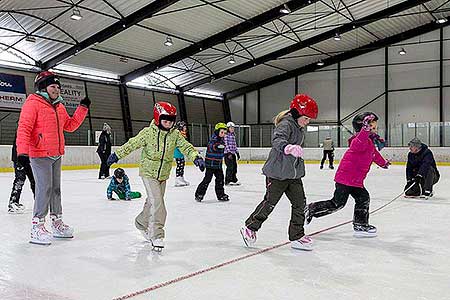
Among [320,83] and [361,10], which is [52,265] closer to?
[361,10]

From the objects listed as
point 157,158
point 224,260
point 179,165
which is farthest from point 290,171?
point 179,165

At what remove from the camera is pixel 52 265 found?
10.4 feet

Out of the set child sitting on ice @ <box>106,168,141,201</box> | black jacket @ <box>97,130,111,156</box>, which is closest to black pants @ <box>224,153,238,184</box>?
child sitting on ice @ <box>106,168,141,201</box>

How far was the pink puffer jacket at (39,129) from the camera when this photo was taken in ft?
12.0

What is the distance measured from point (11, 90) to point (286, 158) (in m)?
18.7

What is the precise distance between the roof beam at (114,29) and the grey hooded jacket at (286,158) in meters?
12.3

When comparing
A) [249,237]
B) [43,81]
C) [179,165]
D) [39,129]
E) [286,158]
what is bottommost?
[249,237]

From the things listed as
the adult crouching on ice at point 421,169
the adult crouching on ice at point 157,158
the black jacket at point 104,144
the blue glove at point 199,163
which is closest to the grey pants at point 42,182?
the adult crouching on ice at point 157,158

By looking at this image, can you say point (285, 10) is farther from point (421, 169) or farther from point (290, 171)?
point (290, 171)

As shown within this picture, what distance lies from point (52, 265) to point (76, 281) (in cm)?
47

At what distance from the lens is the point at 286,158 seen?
3574 mm

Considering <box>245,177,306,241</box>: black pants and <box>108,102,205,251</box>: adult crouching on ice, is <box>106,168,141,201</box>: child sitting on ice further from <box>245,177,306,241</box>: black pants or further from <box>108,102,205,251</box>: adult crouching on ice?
<box>245,177,306,241</box>: black pants

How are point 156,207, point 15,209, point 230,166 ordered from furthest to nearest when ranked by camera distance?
point 230,166, point 15,209, point 156,207

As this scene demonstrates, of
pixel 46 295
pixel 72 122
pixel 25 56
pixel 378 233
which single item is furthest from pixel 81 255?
pixel 25 56
